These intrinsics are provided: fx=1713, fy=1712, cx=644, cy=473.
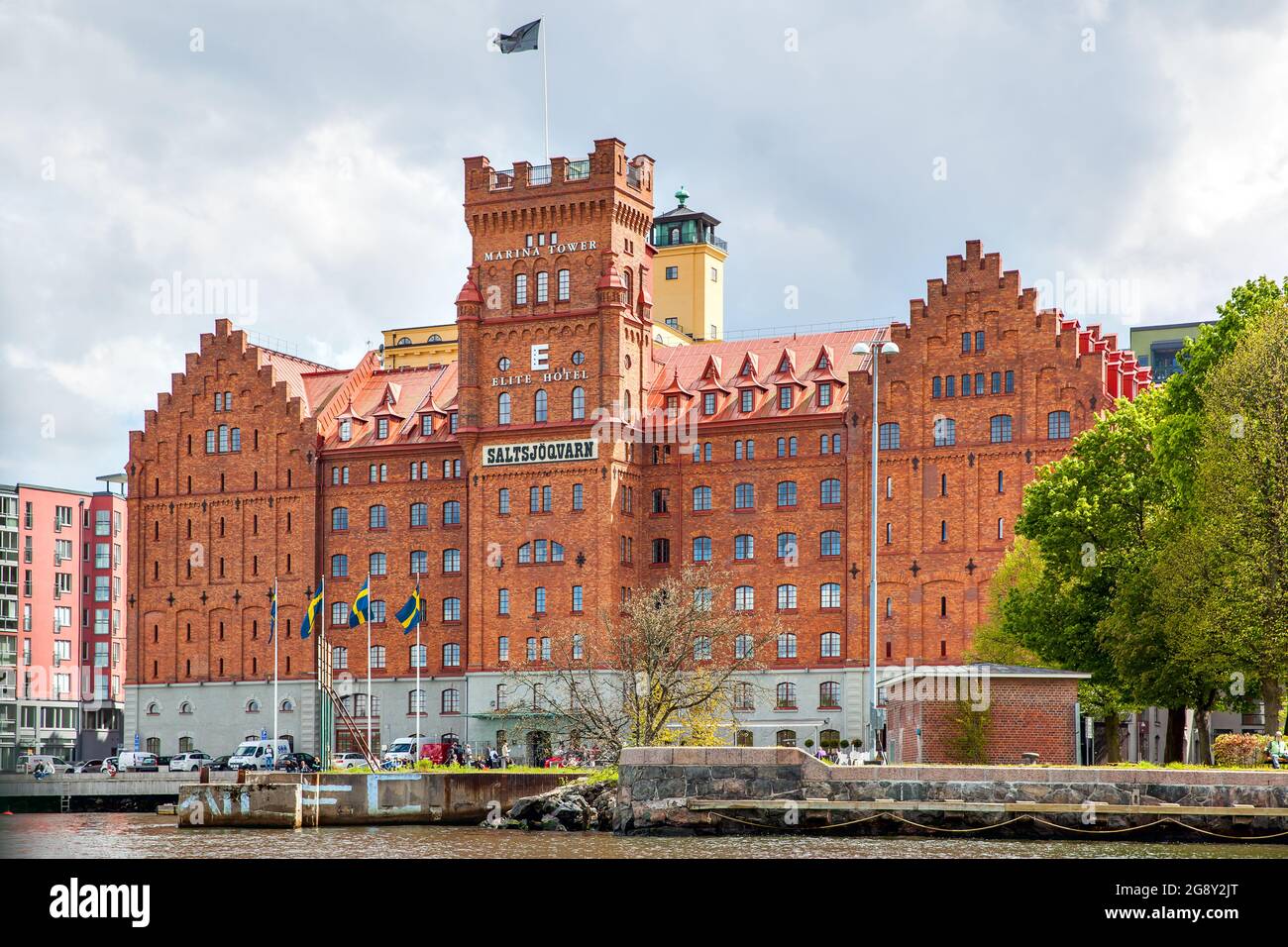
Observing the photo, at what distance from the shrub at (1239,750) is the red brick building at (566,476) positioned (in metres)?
36.9

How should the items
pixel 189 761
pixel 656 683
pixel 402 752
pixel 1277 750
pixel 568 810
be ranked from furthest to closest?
pixel 189 761 → pixel 402 752 → pixel 656 683 → pixel 568 810 → pixel 1277 750

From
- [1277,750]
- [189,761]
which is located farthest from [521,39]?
[1277,750]

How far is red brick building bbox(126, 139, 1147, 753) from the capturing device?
90750 millimetres

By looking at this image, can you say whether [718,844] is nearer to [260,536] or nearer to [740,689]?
[740,689]

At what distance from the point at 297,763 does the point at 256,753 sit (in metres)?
5.74

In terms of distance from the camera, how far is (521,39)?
87.6 metres

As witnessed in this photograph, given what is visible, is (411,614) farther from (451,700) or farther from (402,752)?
(451,700)

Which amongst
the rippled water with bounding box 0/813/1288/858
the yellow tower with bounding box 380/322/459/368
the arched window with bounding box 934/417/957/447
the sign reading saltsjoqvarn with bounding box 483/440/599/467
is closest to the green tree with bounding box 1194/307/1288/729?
the rippled water with bounding box 0/813/1288/858

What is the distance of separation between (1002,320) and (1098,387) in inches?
244

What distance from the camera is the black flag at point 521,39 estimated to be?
287 feet

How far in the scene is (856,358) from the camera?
98750 millimetres

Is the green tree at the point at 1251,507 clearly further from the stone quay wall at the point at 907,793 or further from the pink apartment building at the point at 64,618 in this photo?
the pink apartment building at the point at 64,618

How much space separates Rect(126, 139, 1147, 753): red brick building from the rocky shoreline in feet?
99.9
